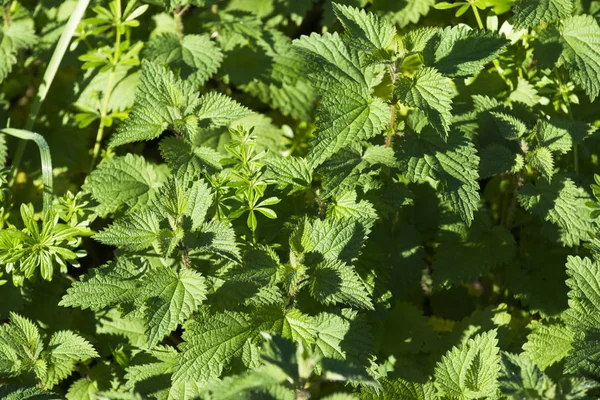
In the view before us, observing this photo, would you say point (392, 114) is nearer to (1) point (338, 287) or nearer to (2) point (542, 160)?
(2) point (542, 160)

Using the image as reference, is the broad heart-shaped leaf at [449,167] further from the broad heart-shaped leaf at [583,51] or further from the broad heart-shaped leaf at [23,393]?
the broad heart-shaped leaf at [23,393]

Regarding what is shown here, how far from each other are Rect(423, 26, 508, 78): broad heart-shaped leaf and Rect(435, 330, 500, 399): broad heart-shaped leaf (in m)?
1.16

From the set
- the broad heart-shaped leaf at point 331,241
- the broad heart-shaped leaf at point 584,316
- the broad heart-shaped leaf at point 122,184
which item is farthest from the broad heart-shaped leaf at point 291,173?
the broad heart-shaped leaf at point 584,316

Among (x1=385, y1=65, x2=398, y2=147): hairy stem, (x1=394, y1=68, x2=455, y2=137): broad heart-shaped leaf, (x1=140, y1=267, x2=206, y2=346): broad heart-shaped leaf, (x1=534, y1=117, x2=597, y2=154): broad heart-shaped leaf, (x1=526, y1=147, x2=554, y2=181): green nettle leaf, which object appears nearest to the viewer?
(x1=140, y1=267, x2=206, y2=346): broad heart-shaped leaf

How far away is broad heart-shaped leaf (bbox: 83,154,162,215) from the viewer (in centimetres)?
327

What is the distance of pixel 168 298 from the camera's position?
268 centimetres

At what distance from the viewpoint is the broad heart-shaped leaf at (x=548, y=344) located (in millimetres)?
3125

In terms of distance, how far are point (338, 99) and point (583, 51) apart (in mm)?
1478

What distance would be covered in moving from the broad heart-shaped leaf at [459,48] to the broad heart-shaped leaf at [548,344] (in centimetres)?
128

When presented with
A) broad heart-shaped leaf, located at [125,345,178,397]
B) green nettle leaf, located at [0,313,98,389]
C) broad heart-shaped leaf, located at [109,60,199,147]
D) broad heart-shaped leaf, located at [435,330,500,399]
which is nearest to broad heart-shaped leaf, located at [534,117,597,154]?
broad heart-shaped leaf, located at [435,330,500,399]

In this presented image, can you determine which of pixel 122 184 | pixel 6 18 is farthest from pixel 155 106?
pixel 6 18

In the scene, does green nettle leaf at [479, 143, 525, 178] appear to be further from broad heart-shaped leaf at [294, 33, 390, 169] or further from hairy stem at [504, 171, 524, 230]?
broad heart-shaped leaf at [294, 33, 390, 169]

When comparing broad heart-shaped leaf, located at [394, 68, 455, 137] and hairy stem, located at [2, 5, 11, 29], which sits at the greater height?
broad heart-shaped leaf, located at [394, 68, 455, 137]

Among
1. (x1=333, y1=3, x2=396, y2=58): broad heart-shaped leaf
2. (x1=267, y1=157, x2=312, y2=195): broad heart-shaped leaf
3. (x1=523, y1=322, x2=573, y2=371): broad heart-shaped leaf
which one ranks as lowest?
(x1=523, y1=322, x2=573, y2=371): broad heart-shaped leaf
